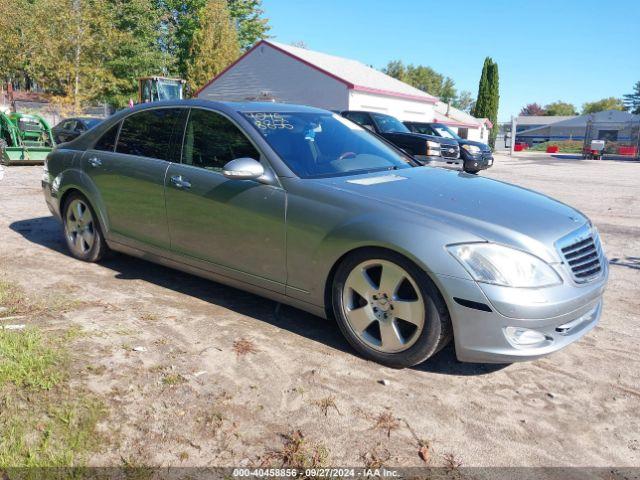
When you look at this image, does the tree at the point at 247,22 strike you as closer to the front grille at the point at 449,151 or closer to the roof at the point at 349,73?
the roof at the point at 349,73

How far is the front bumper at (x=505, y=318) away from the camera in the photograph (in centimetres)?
290

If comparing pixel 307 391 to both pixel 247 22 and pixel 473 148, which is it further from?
pixel 247 22

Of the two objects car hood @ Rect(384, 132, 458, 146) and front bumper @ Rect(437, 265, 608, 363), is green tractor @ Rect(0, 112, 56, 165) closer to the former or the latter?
car hood @ Rect(384, 132, 458, 146)

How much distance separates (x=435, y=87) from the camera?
102 m

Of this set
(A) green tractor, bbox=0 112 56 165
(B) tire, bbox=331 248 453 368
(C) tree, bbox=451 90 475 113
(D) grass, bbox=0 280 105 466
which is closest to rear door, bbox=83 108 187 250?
(D) grass, bbox=0 280 105 466

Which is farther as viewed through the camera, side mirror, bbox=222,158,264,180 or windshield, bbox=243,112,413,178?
windshield, bbox=243,112,413,178

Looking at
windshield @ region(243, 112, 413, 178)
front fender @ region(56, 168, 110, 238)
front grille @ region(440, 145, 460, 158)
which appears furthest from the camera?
front grille @ region(440, 145, 460, 158)

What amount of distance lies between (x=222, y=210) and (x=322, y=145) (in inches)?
36.1

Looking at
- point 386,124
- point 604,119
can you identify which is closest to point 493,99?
point 604,119

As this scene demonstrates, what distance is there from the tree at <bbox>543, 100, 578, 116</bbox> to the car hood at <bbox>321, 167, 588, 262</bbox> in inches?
5392

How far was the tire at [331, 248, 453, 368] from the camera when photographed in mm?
3072

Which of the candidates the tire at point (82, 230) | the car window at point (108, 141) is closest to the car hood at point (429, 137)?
the car window at point (108, 141)

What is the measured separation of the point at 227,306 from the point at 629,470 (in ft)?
9.32

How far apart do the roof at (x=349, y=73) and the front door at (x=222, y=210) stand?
24127 mm
